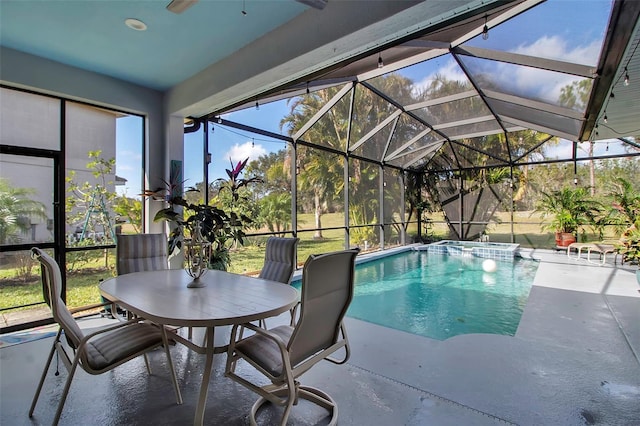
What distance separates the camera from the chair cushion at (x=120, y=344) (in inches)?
74.7

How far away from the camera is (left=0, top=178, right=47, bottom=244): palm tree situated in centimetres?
351

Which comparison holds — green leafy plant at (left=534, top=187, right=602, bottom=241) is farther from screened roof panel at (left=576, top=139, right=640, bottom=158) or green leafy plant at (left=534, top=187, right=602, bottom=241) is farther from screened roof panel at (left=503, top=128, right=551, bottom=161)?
screened roof panel at (left=503, top=128, right=551, bottom=161)

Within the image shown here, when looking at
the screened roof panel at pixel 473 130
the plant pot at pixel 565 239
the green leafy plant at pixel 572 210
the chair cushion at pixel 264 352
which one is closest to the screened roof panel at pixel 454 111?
the screened roof panel at pixel 473 130

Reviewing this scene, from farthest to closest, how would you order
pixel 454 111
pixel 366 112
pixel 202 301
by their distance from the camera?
1. pixel 454 111
2. pixel 366 112
3. pixel 202 301

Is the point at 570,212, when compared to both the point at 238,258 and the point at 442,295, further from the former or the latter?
the point at 238,258

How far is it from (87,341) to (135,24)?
9.02ft

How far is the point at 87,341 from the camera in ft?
6.27

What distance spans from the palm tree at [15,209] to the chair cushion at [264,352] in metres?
3.37

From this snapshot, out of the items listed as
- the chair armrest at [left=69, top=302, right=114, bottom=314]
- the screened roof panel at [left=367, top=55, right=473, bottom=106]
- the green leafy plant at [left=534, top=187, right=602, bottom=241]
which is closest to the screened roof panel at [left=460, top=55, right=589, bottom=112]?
the screened roof panel at [left=367, top=55, right=473, bottom=106]

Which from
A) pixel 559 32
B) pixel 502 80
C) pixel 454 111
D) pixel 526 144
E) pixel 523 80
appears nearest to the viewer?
pixel 559 32

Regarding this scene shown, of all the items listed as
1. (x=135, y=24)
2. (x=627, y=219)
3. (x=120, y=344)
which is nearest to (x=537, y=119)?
(x=627, y=219)

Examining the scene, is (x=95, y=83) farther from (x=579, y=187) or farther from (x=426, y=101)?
(x=579, y=187)

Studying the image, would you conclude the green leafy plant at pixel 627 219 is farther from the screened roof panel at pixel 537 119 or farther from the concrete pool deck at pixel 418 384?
the concrete pool deck at pixel 418 384

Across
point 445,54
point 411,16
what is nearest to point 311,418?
point 411,16
